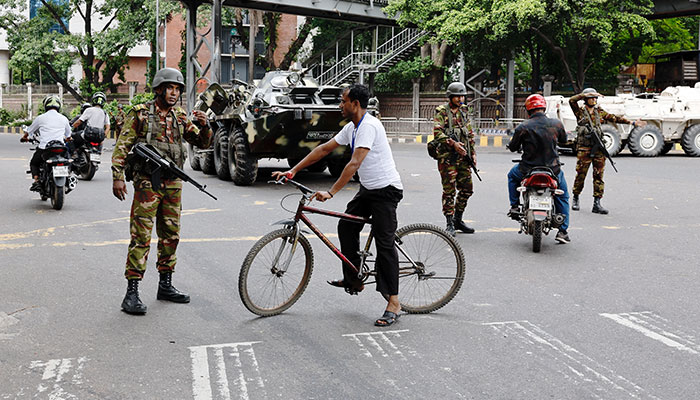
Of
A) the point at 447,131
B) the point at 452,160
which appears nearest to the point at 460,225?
the point at 452,160

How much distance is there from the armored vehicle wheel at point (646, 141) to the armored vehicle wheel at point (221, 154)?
12.2 meters

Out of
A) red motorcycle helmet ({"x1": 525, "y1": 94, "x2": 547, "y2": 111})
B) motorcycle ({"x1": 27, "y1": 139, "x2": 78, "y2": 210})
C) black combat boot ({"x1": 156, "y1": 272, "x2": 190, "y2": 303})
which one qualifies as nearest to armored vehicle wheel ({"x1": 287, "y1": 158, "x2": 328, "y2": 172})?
motorcycle ({"x1": 27, "y1": 139, "x2": 78, "y2": 210})

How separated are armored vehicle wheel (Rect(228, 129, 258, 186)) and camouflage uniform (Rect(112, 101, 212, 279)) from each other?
335 inches

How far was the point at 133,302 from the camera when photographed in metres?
6.00

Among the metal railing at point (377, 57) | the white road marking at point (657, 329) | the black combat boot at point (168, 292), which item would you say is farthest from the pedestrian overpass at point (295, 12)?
the white road marking at point (657, 329)

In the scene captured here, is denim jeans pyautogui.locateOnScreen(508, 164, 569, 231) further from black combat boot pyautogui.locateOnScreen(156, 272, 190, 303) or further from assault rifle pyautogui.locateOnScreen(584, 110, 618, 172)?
black combat boot pyautogui.locateOnScreen(156, 272, 190, 303)

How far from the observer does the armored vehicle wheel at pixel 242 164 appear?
14898 millimetres

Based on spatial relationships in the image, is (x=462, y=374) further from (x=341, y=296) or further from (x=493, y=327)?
(x=341, y=296)

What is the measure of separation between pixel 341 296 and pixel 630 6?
1014 inches

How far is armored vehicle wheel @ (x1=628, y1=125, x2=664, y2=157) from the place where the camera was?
22.8 m

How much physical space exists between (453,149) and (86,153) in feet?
28.3

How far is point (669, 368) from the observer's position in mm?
4848

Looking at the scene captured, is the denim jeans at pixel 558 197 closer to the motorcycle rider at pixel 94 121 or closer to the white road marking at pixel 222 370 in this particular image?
the white road marking at pixel 222 370

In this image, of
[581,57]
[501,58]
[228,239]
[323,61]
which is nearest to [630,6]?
[581,57]
